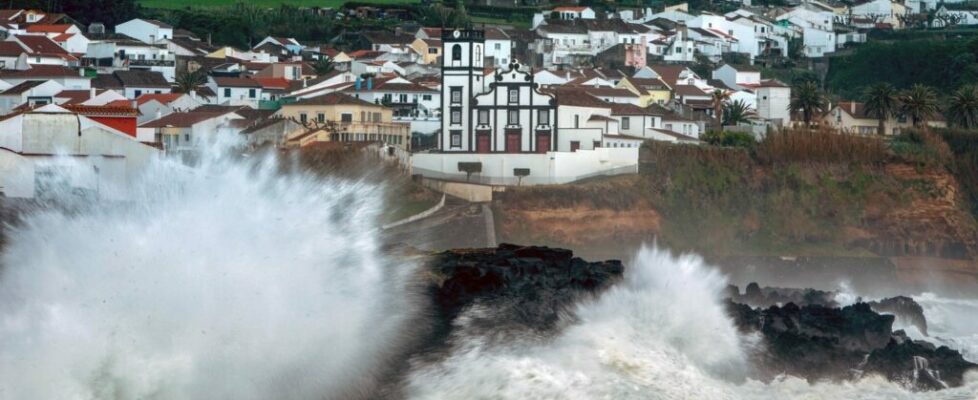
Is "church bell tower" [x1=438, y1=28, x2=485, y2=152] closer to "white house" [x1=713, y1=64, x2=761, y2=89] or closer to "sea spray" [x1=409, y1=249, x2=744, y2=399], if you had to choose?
"white house" [x1=713, y1=64, x2=761, y2=89]

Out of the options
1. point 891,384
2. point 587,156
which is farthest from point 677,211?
point 891,384

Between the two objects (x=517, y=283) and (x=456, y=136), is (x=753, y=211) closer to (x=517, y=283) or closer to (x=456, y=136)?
(x=456, y=136)

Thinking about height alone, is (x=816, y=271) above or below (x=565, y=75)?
below

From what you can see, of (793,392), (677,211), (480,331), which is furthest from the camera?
(677,211)

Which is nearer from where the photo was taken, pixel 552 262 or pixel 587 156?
pixel 552 262

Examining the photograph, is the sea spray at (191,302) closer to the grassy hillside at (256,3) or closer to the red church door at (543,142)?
the red church door at (543,142)

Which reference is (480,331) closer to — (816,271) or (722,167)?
(816,271)

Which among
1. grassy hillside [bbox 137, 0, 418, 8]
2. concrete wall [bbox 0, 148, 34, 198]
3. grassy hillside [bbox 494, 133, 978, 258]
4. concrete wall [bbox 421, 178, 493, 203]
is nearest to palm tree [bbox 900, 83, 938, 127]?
grassy hillside [bbox 494, 133, 978, 258]
